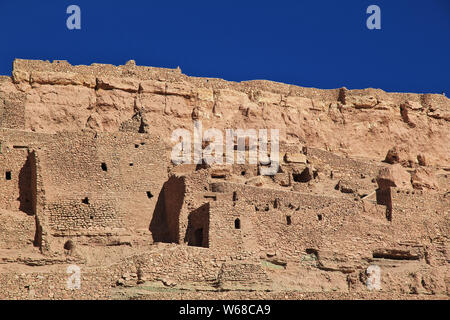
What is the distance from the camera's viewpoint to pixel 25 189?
35781mm

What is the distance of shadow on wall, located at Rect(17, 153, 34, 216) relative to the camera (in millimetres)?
35531

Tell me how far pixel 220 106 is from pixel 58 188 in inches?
517

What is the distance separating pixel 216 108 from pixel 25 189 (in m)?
13.5

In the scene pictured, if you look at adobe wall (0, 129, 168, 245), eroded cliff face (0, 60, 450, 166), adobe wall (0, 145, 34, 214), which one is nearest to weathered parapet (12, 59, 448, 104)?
eroded cliff face (0, 60, 450, 166)

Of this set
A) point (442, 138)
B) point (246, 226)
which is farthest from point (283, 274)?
point (442, 138)

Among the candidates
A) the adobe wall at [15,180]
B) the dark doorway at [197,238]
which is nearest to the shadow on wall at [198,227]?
the dark doorway at [197,238]

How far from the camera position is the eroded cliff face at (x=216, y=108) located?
4247cm

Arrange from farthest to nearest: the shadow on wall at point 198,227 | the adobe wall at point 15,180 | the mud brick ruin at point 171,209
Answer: the adobe wall at point 15,180
the shadow on wall at point 198,227
the mud brick ruin at point 171,209

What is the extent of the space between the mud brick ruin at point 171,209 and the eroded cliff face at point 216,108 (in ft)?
0.31

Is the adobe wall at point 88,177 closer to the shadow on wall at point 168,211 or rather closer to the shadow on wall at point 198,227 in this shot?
the shadow on wall at point 168,211

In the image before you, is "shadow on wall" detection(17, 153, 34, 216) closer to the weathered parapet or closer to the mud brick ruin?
the mud brick ruin

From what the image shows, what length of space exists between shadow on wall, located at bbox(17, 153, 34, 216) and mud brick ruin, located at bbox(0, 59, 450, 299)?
1.7 inches

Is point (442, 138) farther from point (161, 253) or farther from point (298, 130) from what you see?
point (161, 253)

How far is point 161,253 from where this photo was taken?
105 feet
